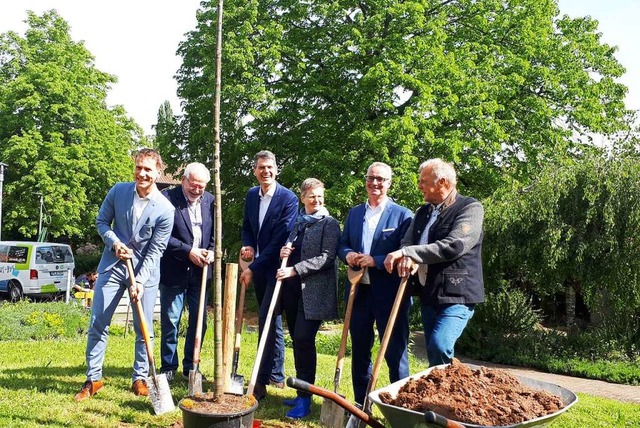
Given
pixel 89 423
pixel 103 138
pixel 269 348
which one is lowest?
Result: pixel 89 423

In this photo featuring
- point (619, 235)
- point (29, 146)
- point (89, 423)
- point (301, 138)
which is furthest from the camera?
point (29, 146)

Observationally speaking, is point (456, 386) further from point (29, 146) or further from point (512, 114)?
point (29, 146)

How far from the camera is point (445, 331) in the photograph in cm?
412

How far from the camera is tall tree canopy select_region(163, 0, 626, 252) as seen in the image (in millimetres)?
15914

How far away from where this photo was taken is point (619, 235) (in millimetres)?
11758

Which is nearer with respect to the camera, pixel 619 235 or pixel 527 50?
pixel 619 235

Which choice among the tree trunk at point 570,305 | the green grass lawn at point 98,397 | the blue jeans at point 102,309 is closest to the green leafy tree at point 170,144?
the green grass lawn at point 98,397

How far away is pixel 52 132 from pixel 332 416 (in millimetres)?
26553

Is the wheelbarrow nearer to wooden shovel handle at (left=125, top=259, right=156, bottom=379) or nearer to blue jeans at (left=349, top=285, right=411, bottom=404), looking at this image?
blue jeans at (left=349, top=285, right=411, bottom=404)

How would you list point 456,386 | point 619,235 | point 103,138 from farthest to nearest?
point 103,138, point 619,235, point 456,386

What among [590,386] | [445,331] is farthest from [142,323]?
[590,386]

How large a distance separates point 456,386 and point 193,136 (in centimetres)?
1561

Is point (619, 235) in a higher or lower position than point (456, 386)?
higher

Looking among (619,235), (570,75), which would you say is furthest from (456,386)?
(570,75)
